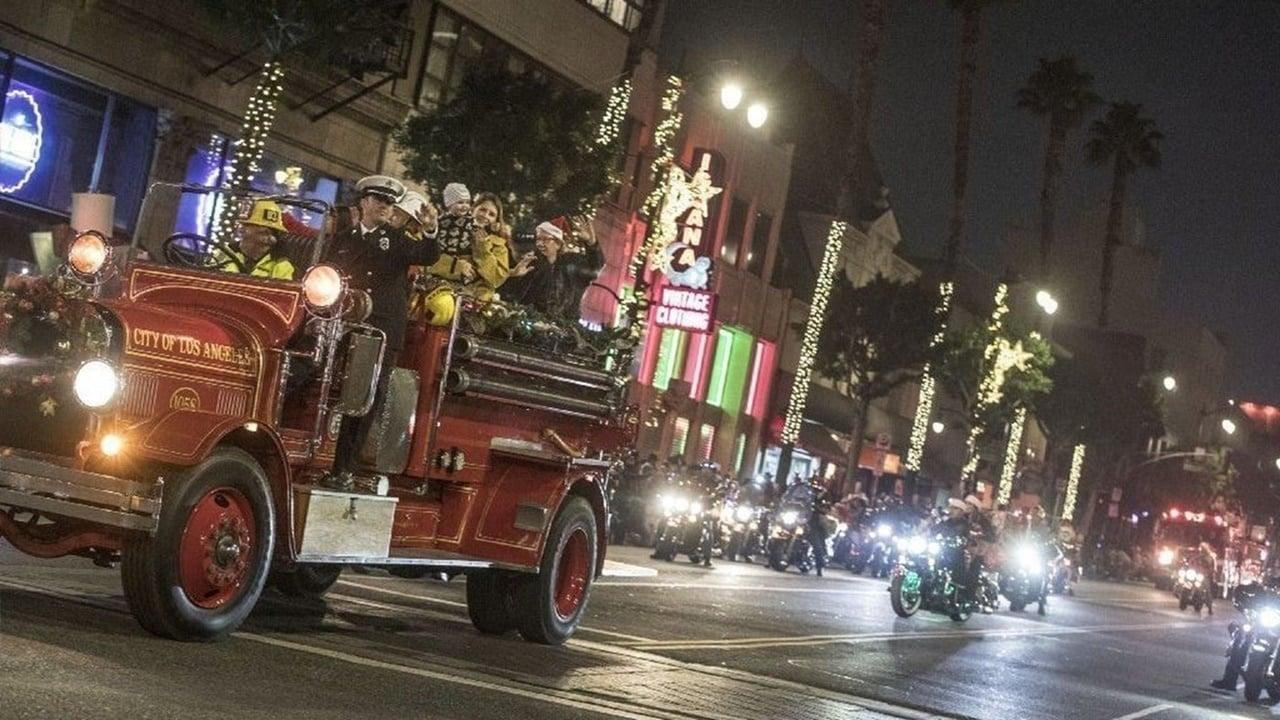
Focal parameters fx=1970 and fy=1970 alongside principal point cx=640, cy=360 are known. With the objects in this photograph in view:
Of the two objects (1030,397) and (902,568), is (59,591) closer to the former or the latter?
(902,568)

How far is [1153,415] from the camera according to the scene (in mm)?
90500

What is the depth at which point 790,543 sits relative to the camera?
111 ft

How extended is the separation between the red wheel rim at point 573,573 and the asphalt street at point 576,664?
35cm

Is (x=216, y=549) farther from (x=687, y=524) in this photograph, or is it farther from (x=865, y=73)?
(x=865, y=73)

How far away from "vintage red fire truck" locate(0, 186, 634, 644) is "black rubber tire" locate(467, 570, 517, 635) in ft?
0.06

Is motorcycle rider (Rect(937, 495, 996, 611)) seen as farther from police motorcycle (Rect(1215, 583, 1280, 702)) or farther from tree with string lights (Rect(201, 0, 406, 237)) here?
tree with string lights (Rect(201, 0, 406, 237))

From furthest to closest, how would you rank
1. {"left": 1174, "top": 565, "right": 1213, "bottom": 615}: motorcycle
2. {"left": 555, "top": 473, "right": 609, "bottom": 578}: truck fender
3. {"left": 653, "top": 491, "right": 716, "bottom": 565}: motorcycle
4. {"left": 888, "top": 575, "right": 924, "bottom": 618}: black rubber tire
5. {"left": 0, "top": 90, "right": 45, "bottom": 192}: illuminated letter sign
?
{"left": 1174, "top": 565, "right": 1213, "bottom": 615}: motorcycle
{"left": 653, "top": 491, "right": 716, "bottom": 565}: motorcycle
{"left": 0, "top": 90, "right": 45, "bottom": 192}: illuminated letter sign
{"left": 888, "top": 575, "right": 924, "bottom": 618}: black rubber tire
{"left": 555, "top": 473, "right": 609, "bottom": 578}: truck fender

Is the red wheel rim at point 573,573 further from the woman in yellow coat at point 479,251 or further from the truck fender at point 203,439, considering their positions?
the truck fender at point 203,439

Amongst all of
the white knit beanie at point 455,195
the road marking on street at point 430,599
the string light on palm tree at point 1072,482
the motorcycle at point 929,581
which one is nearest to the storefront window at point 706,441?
the motorcycle at point 929,581

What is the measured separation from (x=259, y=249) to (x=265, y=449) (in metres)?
1.65

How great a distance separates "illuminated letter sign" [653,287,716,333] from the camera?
41500mm

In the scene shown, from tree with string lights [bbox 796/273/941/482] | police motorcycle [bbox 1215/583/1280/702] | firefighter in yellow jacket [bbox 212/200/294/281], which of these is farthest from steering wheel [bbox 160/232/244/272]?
tree with string lights [bbox 796/273/941/482]

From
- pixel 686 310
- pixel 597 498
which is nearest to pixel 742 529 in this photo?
pixel 686 310

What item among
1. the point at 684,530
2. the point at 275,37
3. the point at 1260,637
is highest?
the point at 275,37
